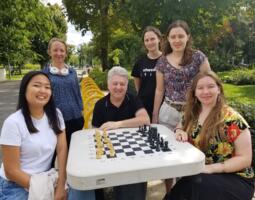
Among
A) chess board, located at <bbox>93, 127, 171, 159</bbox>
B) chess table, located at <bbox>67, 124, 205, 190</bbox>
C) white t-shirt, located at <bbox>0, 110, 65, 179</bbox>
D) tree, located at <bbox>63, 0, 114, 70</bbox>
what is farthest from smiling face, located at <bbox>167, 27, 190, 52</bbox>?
tree, located at <bbox>63, 0, 114, 70</bbox>

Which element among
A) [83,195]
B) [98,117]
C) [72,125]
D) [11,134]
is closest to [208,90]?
[98,117]

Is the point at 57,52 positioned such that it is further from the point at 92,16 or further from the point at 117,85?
the point at 92,16

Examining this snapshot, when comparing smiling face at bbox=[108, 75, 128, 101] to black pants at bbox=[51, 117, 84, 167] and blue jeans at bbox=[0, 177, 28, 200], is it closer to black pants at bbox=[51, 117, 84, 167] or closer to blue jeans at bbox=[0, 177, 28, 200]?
black pants at bbox=[51, 117, 84, 167]

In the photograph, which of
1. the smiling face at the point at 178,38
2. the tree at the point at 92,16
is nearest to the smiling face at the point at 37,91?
the smiling face at the point at 178,38

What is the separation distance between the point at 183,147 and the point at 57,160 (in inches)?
44.7

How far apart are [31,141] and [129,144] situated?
828 mm

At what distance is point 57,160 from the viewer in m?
2.84

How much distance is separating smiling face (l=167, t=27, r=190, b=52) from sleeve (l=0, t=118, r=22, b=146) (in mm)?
1966

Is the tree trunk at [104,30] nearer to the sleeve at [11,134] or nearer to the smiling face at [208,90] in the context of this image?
the smiling face at [208,90]

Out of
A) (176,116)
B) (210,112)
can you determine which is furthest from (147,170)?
(176,116)

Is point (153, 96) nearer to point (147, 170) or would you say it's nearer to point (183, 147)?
point (183, 147)

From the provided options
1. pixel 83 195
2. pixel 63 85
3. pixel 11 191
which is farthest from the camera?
pixel 63 85

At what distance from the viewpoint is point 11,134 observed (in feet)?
8.03

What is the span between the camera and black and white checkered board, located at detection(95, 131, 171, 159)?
250 cm
